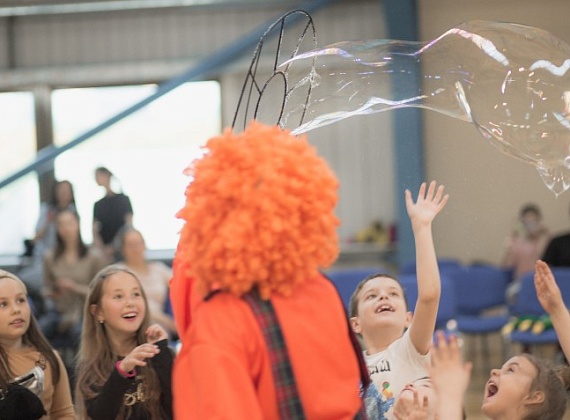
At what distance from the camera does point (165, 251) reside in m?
10.1

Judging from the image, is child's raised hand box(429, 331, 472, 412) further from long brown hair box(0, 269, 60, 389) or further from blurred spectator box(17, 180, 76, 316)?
blurred spectator box(17, 180, 76, 316)

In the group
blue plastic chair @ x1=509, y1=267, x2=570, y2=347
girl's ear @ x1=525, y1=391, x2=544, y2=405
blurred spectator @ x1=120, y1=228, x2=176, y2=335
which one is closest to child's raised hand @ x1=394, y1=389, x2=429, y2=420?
girl's ear @ x1=525, y1=391, x2=544, y2=405

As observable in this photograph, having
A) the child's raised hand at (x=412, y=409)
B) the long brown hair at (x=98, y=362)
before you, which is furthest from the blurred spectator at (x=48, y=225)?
the child's raised hand at (x=412, y=409)

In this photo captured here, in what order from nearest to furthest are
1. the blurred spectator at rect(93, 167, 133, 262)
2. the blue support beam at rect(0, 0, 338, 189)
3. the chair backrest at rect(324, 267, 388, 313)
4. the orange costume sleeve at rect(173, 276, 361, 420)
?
the orange costume sleeve at rect(173, 276, 361, 420), the chair backrest at rect(324, 267, 388, 313), the blurred spectator at rect(93, 167, 133, 262), the blue support beam at rect(0, 0, 338, 189)

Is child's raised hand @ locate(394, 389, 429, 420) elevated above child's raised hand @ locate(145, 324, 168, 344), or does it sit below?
below

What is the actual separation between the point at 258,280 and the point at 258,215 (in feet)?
0.43

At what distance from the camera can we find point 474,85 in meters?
3.24

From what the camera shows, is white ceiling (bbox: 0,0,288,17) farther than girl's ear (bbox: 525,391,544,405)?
Yes

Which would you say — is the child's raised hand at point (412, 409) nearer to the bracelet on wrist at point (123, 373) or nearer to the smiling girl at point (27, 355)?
the bracelet on wrist at point (123, 373)

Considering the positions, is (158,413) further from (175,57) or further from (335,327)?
(175,57)

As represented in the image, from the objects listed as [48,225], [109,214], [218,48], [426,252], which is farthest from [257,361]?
[218,48]

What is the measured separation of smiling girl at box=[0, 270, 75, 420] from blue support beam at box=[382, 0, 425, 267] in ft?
19.6

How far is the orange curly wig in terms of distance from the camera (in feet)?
6.34

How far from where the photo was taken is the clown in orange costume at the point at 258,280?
1.91 metres
